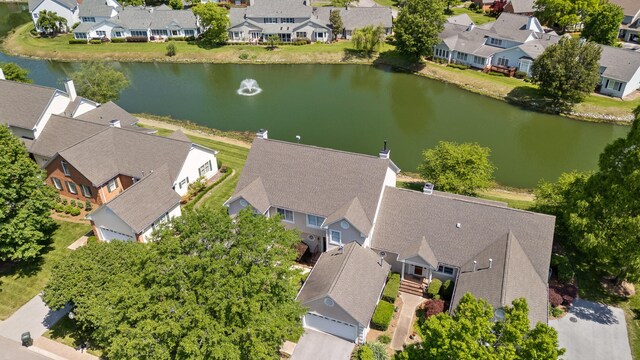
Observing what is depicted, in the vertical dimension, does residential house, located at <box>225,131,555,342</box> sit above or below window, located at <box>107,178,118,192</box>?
above

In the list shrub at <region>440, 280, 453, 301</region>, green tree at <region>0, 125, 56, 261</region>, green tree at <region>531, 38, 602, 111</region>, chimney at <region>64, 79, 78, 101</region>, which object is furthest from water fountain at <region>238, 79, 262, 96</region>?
shrub at <region>440, 280, 453, 301</region>

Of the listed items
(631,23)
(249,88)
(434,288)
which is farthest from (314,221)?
(631,23)

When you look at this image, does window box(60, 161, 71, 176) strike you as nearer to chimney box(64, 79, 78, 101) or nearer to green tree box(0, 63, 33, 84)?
chimney box(64, 79, 78, 101)

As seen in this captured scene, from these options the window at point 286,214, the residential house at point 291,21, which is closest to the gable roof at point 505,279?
the window at point 286,214

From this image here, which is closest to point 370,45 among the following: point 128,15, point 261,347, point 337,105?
point 337,105

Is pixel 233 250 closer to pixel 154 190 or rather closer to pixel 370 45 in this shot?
pixel 154 190

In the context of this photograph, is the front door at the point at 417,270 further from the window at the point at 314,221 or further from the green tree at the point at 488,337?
the green tree at the point at 488,337

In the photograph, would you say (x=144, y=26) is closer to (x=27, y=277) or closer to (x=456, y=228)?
(x=27, y=277)
